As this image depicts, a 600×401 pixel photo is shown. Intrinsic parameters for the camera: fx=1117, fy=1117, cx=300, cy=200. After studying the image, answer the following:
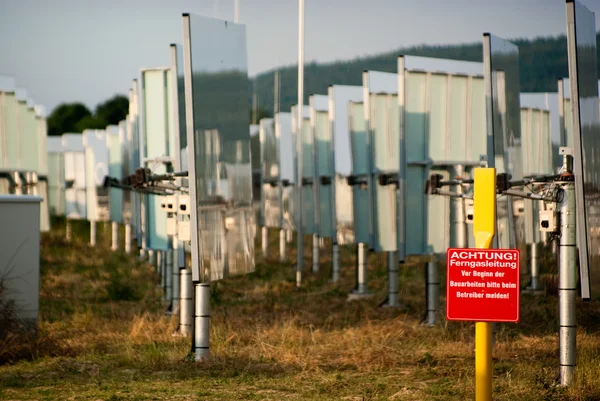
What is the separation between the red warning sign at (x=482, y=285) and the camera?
741cm

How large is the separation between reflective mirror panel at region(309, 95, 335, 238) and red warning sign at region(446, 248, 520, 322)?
1720 cm

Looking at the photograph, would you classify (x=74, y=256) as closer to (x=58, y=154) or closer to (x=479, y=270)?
(x=58, y=154)

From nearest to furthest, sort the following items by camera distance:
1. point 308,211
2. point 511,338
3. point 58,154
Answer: point 511,338
point 308,211
point 58,154

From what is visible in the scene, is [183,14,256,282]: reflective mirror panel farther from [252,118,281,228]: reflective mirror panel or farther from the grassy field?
[252,118,281,228]: reflective mirror panel

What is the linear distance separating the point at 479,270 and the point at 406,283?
16.1 meters

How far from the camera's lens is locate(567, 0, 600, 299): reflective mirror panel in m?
10.4

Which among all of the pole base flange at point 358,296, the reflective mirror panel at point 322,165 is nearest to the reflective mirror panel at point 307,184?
the reflective mirror panel at point 322,165

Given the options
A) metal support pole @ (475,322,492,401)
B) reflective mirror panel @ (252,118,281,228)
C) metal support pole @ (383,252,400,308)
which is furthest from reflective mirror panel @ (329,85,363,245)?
metal support pole @ (475,322,492,401)

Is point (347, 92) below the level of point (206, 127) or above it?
above

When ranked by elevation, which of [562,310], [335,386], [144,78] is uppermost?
[144,78]

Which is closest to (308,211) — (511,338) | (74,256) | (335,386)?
(74,256)

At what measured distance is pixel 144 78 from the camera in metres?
18.8

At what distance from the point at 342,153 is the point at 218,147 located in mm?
11170

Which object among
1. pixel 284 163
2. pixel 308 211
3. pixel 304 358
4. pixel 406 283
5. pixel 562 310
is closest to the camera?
pixel 562 310
